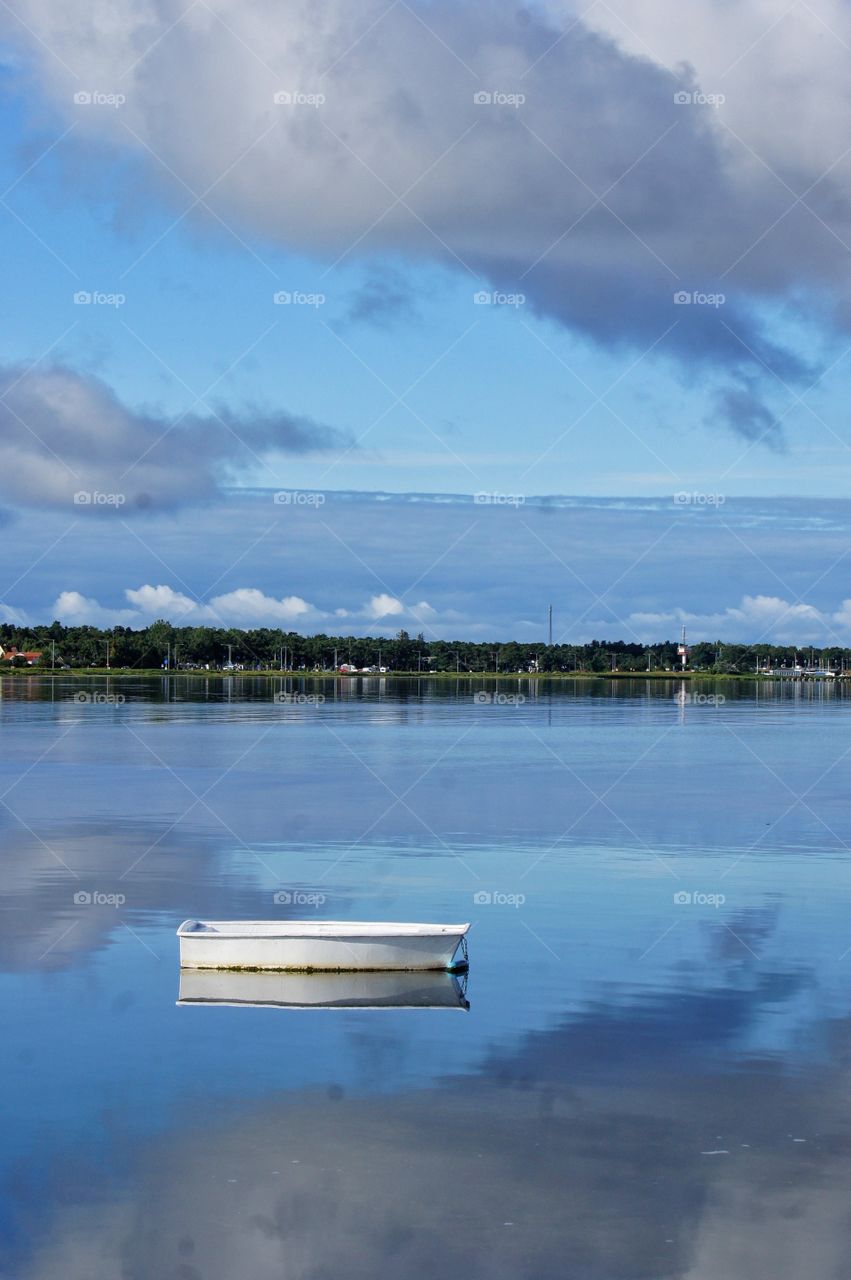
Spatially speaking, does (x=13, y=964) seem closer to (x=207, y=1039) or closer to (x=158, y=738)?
(x=207, y=1039)

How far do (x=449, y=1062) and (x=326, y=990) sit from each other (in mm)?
4461

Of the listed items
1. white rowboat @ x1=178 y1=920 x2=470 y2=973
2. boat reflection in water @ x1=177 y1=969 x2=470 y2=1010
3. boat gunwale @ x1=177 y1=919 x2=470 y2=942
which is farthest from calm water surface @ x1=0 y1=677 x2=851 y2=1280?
boat gunwale @ x1=177 y1=919 x2=470 y2=942

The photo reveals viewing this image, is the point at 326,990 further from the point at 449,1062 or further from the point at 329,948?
the point at 449,1062

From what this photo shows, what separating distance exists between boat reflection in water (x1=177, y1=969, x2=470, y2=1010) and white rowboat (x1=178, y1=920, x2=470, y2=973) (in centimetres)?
16

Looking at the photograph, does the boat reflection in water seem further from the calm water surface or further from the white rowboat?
the calm water surface

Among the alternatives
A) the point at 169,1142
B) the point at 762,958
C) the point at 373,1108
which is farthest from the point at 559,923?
the point at 169,1142

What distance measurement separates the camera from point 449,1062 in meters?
21.9

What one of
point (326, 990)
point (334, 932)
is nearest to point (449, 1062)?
point (326, 990)

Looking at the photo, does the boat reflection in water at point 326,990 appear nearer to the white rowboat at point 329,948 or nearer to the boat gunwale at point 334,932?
the white rowboat at point 329,948

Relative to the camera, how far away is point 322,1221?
1612 centimetres

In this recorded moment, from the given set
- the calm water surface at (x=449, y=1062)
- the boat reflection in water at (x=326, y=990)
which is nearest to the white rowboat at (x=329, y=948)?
the boat reflection in water at (x=326, y=990)

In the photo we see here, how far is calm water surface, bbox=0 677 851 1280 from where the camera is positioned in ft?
52.2

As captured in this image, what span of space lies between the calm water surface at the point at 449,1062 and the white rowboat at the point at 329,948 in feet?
2.83

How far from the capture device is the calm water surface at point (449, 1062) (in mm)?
15914
